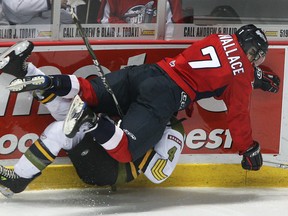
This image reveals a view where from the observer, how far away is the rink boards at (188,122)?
3.69 m

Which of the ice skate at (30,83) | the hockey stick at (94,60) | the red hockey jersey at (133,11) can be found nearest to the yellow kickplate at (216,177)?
the hockey stick at (94,60)

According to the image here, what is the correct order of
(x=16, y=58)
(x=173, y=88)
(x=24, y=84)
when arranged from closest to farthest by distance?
(x=24, y=84) < (x=16, y=58) < (x=173, y=88)

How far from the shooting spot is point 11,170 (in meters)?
3.51

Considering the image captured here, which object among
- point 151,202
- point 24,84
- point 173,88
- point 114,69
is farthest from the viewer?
point 114,69

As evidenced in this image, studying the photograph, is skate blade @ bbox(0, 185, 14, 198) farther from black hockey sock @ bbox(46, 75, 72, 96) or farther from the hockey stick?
the hockey stick

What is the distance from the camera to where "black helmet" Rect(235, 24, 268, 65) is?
11.8ft

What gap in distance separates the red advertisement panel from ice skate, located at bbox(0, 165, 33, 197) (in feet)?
0.84

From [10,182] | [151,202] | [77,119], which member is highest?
[77,119]

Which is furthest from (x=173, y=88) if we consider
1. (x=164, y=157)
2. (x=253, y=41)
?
(x=253, y=41)

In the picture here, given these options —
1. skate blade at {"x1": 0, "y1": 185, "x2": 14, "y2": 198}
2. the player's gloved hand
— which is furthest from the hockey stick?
the player's gloved hand

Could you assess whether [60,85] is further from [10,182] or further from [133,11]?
[133,11]

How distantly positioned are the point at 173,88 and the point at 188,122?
459mm

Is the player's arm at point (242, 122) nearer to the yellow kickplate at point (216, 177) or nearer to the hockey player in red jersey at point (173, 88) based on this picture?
the hockey player in red jersey at point (173, 88)

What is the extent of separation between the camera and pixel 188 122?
3.93 meters
